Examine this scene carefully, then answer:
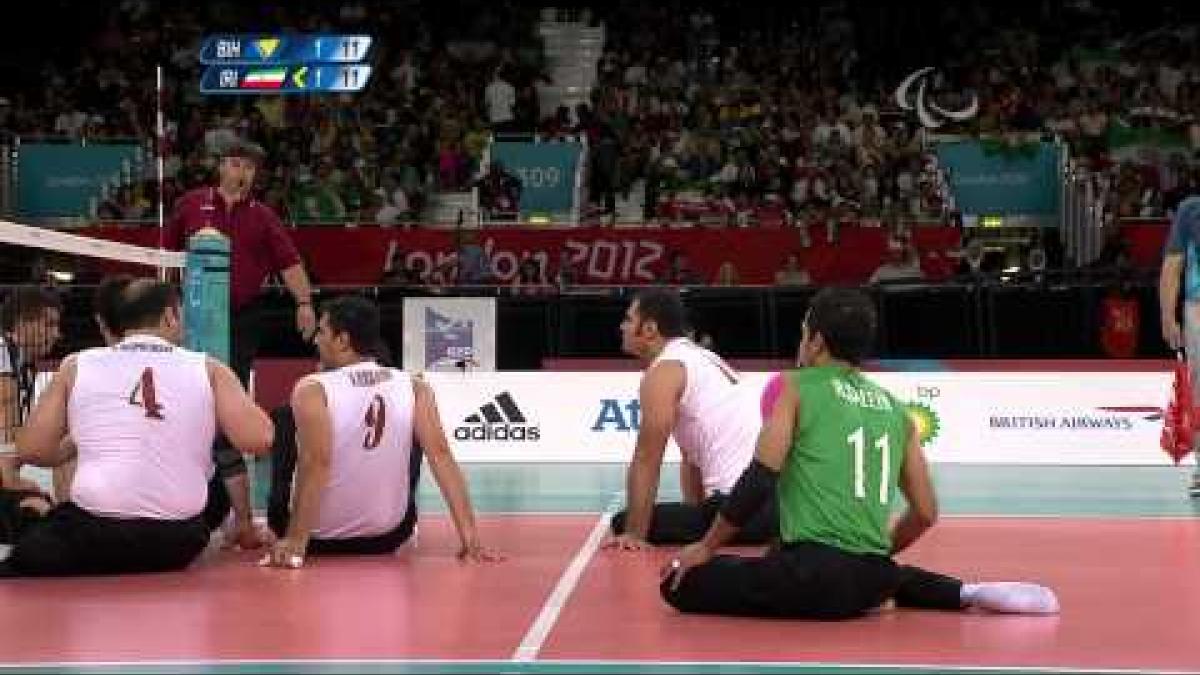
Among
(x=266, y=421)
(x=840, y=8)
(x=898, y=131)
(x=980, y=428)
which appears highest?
(x=840, y=8)

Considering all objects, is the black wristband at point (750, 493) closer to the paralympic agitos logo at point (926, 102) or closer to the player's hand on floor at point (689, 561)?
the player's hand on floor at point (689, 561)

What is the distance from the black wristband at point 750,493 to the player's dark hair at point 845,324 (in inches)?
18.2

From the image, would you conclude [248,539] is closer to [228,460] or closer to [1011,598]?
[228,460]

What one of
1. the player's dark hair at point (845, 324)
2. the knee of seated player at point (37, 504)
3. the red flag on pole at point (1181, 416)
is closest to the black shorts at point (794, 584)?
the player's dark hair at point (845, 324)

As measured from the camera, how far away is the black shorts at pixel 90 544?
22.8 ft

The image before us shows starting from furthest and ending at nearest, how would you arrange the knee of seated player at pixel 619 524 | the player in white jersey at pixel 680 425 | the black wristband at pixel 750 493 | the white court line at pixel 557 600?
the knee of seated player at pixel 619 524
the player in white jersey at pixel 680 425
the black wristband at pixel 750 493
the white court line at pixel 557 600

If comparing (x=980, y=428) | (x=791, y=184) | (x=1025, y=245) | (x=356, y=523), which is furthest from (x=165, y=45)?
(x=356, y=523)

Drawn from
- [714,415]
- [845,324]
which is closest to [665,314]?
[714,415]

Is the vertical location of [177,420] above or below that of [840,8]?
below

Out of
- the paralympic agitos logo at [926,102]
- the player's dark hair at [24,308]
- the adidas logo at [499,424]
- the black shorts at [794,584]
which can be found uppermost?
the paralympic agitos logo at [926,102]

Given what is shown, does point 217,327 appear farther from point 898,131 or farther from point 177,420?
point 898,131

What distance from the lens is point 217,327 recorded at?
9414 millimetres

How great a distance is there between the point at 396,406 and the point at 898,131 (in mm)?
16740

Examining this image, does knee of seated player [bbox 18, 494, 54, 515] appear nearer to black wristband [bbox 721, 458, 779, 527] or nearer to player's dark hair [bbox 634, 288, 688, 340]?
player's dark hair [bbox 634, 288, 688, 340]
